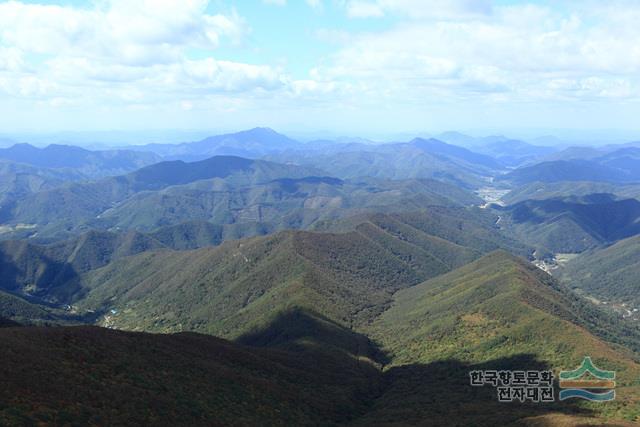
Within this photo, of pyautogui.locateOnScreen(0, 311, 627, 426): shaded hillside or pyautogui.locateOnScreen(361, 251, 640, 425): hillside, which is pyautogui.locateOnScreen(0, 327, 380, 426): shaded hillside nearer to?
pyautogui.locateOnScreen(0, 311, 627, 426): shaded hillside

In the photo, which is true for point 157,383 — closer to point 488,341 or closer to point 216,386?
point 216,386

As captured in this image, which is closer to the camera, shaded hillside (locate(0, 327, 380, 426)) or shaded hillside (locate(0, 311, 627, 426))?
shaded hillside (locate(0, 327, 380, 426))

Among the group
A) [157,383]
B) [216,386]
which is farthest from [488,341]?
[157,383]

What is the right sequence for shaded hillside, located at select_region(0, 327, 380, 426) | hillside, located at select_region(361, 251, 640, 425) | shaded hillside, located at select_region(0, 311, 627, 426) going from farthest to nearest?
hillside, located at select_region(361, 251, 640, 425) → shaded hillside, located at select_region(0, 311, 627, 426) → shaded hillside, located at select_region(0, 327, 380, 426)

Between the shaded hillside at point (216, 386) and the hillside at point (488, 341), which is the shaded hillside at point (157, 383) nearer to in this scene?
the shaded hillside at point (216, 386)

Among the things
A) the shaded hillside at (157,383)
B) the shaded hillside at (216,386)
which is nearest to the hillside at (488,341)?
the shaded hillside at (216,386)

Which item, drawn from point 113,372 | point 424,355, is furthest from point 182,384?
point 424,355

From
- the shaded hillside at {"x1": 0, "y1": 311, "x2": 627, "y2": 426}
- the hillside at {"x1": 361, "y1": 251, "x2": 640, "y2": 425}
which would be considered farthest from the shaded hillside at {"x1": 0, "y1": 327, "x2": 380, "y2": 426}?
the hillside at {"x1": 361, "y1": 251, "x2": 640, "y2": 425}

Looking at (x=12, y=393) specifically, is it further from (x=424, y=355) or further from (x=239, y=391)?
(x=424, y=355)
